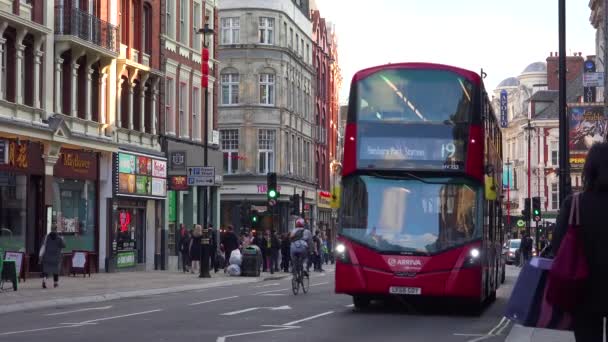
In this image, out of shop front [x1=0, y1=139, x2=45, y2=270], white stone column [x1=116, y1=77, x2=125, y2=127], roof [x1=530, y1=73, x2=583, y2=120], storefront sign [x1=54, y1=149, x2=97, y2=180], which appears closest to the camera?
shop front [x1=0, y1=139, x2=45, y2=270]

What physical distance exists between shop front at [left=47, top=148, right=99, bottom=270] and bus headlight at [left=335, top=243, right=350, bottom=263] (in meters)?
19.5

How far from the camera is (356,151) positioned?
848 inches

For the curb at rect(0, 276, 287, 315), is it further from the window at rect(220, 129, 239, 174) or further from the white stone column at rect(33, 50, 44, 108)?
the window at rect(220, 129, 239, 174)

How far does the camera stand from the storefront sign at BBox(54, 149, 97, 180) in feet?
133

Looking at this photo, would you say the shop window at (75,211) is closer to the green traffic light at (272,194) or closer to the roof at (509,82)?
the green traffic light at (272,194)

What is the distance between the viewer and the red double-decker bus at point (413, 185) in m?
21.3

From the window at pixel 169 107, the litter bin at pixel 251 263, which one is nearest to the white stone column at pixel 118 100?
the window at pixel 169 107

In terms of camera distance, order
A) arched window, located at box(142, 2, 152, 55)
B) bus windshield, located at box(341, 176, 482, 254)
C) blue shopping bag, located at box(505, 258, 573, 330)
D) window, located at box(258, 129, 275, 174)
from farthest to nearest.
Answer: window, located at box(258, 129, 275, 174) < arched window, located at box(142, 2, 152, 55) < bus windshield, located at box(341, 176, 482, 254) < blue shopping bag, located at box(505, 258, 573, 330)

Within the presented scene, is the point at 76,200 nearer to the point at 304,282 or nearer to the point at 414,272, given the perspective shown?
the point at 304,282

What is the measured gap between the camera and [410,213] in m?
21.6

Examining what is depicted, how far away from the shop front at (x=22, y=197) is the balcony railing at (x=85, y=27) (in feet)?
13.8

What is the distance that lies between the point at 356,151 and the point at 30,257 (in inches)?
759

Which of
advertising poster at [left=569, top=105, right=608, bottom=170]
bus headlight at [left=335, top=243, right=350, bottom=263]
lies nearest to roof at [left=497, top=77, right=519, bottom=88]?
advertising poster at [left=569, top=105, right=608, bottom=170]

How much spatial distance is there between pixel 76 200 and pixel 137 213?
6400mm
